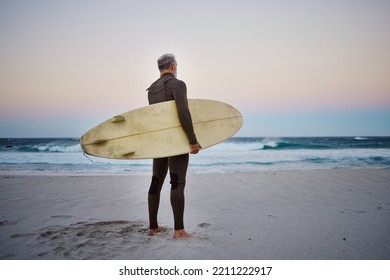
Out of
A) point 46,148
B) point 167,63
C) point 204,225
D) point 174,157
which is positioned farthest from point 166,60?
point 46,148

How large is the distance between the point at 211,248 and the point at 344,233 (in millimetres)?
1293

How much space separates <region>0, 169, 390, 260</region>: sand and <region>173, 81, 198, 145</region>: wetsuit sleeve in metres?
0.90

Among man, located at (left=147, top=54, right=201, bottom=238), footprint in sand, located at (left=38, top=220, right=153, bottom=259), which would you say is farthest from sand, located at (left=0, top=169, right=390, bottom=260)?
man, located at (left=147, top=54, right=201, bottom=238)

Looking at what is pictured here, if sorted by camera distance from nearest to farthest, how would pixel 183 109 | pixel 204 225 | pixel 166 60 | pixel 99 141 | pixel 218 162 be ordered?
pixel 183 109 < pixel 166 60 < pixel 99 141 < pixel 204 225 < pixel 218 162

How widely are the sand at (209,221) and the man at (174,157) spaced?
23 cm

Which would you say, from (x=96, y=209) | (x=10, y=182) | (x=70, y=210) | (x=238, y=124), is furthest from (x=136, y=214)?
(x=10, y=182)

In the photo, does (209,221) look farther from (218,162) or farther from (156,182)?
(218,162)

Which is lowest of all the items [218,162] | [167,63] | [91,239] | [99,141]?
[218,162]

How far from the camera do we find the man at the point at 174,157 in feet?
8.01

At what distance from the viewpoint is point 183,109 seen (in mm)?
2436

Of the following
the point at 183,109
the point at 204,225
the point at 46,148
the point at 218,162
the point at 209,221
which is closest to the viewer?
the point at 183,109

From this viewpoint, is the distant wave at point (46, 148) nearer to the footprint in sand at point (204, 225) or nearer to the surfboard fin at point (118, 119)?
the surfboard fin at point (118, 119)

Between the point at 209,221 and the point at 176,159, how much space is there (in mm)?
1010

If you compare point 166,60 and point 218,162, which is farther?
point 218,162
